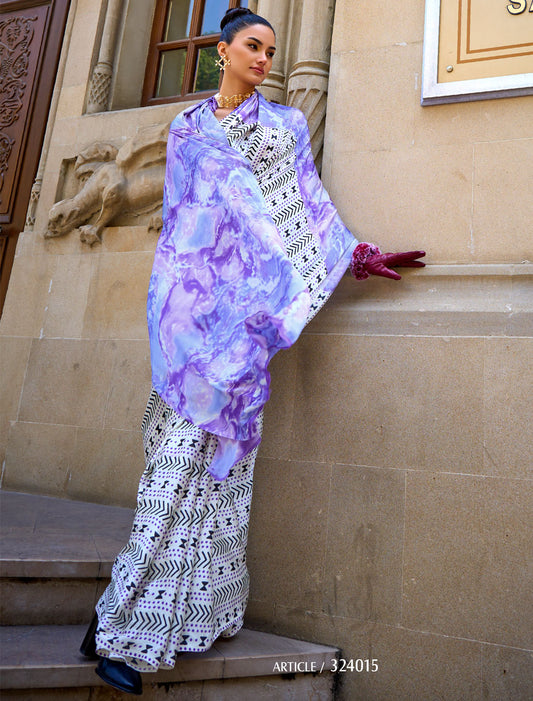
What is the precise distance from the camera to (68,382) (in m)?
3.70

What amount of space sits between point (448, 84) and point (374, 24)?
0.52 m

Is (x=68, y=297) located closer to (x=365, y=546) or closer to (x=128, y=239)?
(x=128, y=239)

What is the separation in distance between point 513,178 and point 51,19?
3988mm

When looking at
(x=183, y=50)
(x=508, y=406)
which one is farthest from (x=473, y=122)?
(x=183, y=50)

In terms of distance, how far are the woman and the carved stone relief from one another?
4.12ft

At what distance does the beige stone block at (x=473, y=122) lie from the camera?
249 cm

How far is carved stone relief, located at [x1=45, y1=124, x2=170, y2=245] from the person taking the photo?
3734 millimetres

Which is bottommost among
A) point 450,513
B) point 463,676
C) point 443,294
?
point 463,676

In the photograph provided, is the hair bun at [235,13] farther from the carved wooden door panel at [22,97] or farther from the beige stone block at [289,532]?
the carved wooden door panel at [22,97]

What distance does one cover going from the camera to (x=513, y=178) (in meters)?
2.44

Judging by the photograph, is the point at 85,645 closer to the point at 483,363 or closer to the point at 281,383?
the point at 281,383

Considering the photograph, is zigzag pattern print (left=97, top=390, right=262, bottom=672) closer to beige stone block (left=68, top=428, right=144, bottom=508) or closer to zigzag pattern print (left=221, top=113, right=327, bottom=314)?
zigzag pattern print (left=221, top=113, right=327, bottom=314)

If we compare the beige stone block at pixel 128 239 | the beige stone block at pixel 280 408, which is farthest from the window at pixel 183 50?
the beige stone block at pixel 280 408

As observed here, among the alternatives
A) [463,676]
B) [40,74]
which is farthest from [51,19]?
[463,676]
